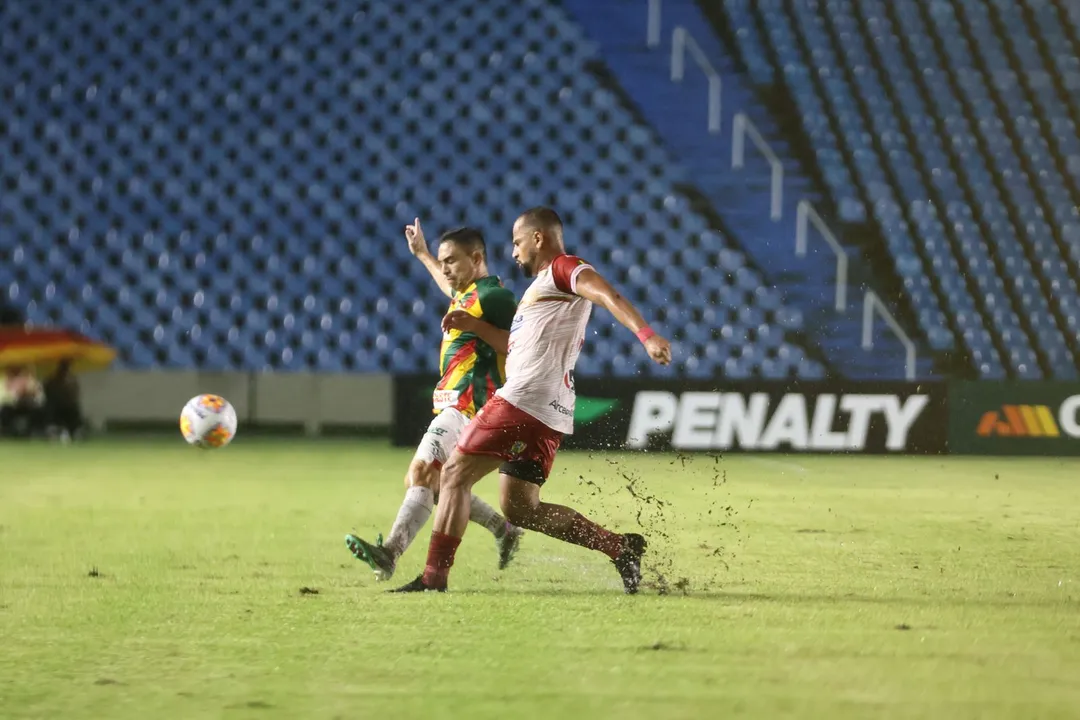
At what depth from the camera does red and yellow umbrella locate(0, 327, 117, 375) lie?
17.8 meters

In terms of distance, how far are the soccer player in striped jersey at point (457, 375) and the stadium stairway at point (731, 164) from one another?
12521 millimetres

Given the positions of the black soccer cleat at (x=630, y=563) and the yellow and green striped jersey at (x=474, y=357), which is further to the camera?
the yellow and green striped jersey at (x=474, y=357)

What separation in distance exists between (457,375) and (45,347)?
1244 cm

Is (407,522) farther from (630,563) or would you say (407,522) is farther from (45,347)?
(45,347)

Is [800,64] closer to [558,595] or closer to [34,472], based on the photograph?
[34,472]

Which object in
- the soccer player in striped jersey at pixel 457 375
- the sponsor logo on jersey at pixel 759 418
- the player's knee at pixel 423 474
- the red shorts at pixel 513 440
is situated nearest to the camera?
the red shorts at pixel 513 440

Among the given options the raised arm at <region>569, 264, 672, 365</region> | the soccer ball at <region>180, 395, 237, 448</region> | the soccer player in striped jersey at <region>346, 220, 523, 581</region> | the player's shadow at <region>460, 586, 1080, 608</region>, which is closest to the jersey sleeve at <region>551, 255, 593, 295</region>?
the raised arm at <region>569, 264, 672, 365</region>

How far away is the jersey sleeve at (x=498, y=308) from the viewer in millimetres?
6555

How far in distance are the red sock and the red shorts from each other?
389 millimetres

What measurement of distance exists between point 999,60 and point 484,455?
671 inches

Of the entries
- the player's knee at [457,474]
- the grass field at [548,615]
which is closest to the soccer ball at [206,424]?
the grass field at [548,615]

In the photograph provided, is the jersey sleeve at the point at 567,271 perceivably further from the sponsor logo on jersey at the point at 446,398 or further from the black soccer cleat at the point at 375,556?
the black soccer cleat at the point at 375,556

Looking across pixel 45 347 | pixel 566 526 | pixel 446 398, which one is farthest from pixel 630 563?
pixel 45 347

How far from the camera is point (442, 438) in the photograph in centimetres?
660
